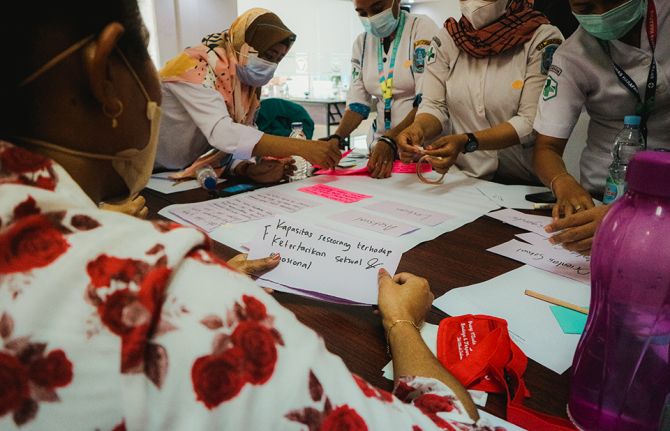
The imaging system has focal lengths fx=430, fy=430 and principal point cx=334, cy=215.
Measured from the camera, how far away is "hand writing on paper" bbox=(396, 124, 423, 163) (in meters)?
1.57

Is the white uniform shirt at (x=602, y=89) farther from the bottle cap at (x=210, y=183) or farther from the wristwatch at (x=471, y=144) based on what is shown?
the bottle cap at (x=210, y=183)

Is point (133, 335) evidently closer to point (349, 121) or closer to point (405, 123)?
point (405, 123)

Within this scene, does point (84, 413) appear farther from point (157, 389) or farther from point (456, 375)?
point (456, 375)

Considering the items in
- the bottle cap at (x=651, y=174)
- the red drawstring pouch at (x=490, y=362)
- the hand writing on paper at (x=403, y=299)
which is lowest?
the red drawstring pouch at (x=490, y=362)

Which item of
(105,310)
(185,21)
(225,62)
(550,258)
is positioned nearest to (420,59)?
(225,62)

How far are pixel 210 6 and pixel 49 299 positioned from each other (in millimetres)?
5714

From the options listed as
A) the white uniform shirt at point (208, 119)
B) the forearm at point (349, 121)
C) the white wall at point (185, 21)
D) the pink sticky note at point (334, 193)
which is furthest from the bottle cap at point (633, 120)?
the white wall at point (185, 21)

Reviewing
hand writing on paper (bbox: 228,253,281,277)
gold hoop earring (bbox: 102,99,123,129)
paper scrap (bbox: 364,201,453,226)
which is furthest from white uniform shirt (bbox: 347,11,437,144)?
gold hoop earring (bbox: 102,99,123,129)

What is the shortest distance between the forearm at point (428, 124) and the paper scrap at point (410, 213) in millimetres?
542

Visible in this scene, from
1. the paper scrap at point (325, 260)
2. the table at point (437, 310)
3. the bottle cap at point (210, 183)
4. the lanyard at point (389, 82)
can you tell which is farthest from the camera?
the lanyard at point (389, 82)

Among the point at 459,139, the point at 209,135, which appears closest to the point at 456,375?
the point at 459,139

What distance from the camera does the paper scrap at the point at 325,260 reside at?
0.79 m

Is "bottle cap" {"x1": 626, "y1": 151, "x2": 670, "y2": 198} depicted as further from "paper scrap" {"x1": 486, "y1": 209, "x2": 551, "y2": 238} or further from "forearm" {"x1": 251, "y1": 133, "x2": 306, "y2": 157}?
"forearm" {"x1": 251, "y1": 133, "x2": 306, "y2": 157}

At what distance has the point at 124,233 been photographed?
0.33 m
